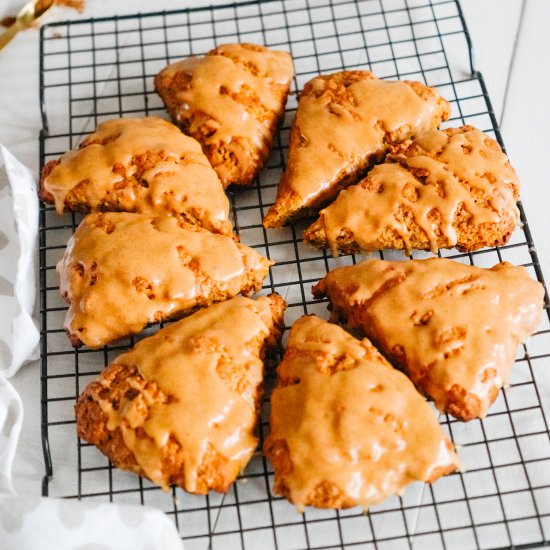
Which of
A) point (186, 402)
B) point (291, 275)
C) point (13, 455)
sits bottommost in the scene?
point (13, 455)

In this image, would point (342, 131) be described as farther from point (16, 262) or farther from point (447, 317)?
point (16, 262)

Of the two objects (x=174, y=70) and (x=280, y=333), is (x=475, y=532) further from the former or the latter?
(x=174, y=70)

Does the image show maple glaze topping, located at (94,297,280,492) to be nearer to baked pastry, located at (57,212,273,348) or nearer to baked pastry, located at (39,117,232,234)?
baked pastry, located at (57,212,273,348)

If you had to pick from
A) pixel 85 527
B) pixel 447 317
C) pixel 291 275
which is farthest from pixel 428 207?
pixel 85 527

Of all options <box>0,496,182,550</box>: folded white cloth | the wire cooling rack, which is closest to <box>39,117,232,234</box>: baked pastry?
the wire cooling rack

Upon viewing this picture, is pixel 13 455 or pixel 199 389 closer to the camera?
pixel 199 389
